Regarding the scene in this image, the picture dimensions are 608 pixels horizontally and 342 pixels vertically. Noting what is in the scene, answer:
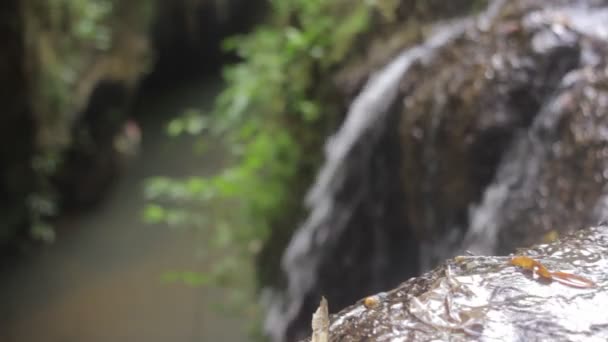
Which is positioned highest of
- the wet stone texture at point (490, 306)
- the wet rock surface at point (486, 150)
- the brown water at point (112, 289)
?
the brown water at point (112, 289)

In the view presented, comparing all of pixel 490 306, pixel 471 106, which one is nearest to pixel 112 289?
pixel 471 106

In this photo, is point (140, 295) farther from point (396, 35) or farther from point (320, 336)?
point (320, 336)

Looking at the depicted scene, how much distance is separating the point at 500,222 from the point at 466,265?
100 cm

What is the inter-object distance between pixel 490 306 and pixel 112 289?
16.3 feet

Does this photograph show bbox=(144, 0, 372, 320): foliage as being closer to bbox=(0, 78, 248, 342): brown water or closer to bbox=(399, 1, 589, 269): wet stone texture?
bbox=(399, 1, 589, 269): wet stone texture

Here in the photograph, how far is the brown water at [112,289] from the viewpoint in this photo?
487 centimetres

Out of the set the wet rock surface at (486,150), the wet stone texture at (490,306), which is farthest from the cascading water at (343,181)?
the wet stone texture at (490,306)

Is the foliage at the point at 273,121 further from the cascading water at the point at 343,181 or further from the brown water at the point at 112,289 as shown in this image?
the brown water at the point at 112,289

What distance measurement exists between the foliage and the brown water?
4.04ft

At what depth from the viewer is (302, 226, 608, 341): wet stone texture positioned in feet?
2.99

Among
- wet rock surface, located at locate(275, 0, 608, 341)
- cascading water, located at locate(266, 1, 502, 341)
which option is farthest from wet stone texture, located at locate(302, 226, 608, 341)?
cascading water, located at locate(266, 1, 502, 341)

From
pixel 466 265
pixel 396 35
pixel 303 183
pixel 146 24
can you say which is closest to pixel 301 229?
pixel 303 183

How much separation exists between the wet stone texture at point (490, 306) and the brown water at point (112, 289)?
3.74 meters

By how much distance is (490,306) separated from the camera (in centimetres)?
97
